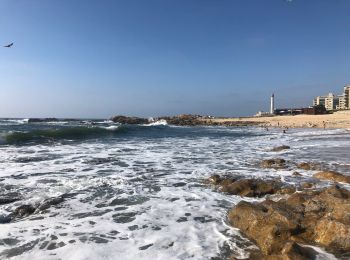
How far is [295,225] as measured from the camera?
5.96 metres

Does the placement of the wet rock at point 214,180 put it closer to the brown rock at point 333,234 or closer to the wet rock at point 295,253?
the brown rock at point 333,234

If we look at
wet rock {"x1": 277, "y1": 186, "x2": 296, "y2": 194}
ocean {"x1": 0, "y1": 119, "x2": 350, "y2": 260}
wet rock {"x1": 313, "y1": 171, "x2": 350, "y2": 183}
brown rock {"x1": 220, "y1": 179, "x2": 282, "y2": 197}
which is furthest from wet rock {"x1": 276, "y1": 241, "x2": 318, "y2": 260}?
wet rock {"x1": 313, "y1": 171, "x2": 350, "y2": 183}

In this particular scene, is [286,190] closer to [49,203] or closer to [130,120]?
[49,203]

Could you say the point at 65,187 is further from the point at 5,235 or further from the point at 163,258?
the point at 163,258

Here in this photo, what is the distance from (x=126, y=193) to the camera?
9.55 metres

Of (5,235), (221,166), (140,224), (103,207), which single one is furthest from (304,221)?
(221,166)

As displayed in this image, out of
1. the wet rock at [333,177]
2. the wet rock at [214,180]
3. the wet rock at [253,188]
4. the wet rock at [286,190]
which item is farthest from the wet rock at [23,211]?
the wet rock at [333,177]

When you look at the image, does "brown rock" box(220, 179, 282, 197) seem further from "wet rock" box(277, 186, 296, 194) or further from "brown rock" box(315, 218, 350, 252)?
"brown rock" box(315, 218, 350, 252)

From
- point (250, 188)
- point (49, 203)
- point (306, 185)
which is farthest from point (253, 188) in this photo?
point (49, 203)

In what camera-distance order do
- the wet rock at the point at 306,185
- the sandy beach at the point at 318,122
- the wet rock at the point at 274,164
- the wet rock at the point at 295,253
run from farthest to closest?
1. the sandy beach at the point at 318,122
2. the wet rock at the point at 274,164
3. the wet rock at the point at 306,185
4. the wet rock at the point at 295,253

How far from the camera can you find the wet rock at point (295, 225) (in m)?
5.44

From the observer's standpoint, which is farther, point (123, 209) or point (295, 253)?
point (123, 209)

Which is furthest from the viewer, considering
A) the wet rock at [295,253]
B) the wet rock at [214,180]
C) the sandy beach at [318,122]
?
the sandy beach at [318,122]

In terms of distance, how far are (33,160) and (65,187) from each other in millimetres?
6433
